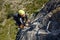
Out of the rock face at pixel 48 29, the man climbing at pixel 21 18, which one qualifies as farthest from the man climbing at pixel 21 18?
the rock face at pixel 48 29

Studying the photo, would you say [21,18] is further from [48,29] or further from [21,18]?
[48,29]

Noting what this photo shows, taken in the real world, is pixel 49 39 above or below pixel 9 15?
below

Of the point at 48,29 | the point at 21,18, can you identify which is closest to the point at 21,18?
the point at 21,18

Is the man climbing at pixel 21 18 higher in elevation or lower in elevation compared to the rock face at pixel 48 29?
higher

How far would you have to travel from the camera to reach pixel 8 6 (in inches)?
813

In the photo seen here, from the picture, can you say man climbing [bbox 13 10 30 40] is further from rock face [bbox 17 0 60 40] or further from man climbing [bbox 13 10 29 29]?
rock face [bbox 17 0 60 40]

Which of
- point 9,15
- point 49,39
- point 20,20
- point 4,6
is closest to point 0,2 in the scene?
point 4,6

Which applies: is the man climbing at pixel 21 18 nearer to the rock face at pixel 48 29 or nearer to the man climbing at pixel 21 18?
the man climbing at pixel 21 18

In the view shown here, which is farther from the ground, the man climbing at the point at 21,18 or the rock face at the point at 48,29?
the man climbing at the point at 21,18

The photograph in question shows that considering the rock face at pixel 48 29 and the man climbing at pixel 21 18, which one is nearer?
the rock face at pixel 48 29

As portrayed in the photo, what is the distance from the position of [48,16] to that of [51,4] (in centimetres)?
149

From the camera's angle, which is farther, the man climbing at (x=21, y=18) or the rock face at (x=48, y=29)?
the man climbing at (x=21, y=18)

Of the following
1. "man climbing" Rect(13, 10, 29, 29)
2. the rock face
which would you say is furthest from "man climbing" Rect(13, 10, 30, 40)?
the rock face

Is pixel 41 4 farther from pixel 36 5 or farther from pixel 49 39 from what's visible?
pixel 49 39
